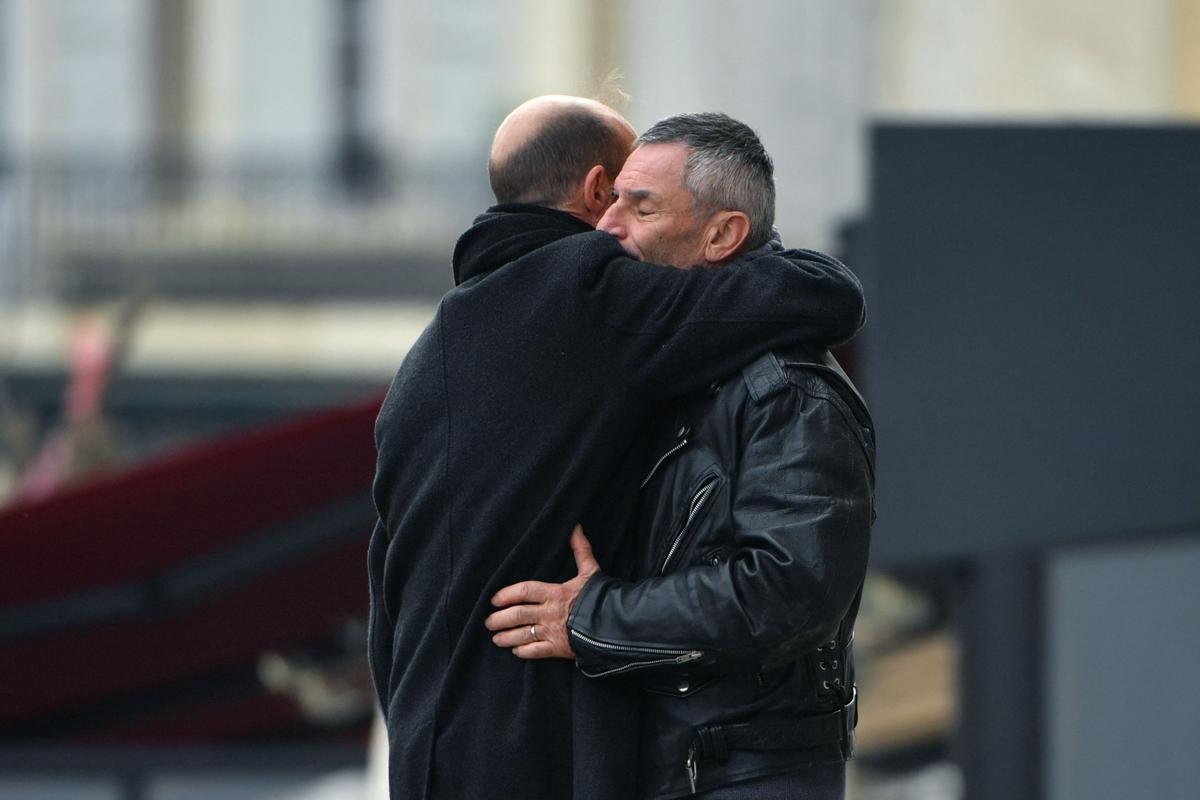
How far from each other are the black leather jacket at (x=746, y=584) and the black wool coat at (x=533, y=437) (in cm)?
5

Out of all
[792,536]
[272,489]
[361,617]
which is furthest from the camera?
[361,617]

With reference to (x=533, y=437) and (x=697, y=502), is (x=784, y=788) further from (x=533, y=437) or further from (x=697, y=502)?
(x=533, y=437)

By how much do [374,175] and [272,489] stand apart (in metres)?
11.1

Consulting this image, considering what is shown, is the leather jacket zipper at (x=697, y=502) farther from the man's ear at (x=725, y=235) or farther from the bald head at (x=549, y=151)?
the bald head at (x=549, y=151)

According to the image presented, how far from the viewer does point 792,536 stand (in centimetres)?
214

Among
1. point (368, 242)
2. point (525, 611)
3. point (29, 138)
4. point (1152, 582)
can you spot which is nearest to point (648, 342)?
point (525, 611)

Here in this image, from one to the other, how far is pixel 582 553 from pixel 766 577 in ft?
0.82

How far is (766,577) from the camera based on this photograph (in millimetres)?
2127

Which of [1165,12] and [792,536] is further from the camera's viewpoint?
[1165,12]

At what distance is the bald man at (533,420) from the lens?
7.29ft

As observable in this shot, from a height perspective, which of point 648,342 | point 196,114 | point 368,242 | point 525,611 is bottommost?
point 368,242

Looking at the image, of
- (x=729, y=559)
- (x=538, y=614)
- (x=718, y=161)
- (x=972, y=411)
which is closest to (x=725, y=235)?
(x=718, y=161)

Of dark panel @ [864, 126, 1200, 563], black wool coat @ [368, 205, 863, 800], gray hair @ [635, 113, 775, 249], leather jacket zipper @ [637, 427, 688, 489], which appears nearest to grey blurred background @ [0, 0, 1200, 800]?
dark panel @ [864, 126, 1200, 563]

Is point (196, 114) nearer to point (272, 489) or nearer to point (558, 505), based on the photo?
point (272, 489)
